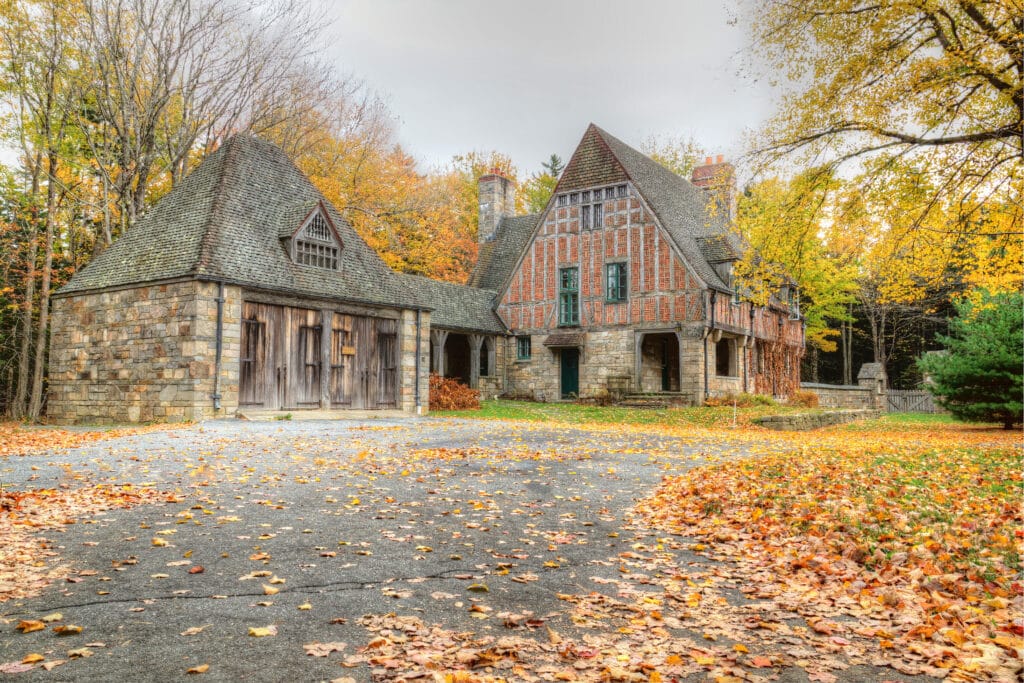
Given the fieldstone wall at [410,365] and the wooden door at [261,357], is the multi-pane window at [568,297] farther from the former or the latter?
the wooden door at [261,357]

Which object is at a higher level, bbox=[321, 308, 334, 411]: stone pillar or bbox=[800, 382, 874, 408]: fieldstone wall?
bbox=[321, 308, 334, 411]: stone pillar

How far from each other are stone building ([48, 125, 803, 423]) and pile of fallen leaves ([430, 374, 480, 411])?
7.95ft

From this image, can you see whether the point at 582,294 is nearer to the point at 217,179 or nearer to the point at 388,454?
the point at 217,179

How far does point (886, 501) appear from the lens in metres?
7.59

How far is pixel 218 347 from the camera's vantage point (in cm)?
1638

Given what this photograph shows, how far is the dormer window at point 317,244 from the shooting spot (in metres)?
19.0

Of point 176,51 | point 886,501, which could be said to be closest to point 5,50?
point 176,51

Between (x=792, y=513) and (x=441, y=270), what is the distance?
29.4 m

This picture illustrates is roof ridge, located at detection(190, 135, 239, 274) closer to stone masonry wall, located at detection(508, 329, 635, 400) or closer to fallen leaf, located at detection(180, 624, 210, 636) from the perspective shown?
fallen leaf, located at detection(180, 624, 210, 636)

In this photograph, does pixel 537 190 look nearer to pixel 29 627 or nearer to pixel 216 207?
pixel 216 207

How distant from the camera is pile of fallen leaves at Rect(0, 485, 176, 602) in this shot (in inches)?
195

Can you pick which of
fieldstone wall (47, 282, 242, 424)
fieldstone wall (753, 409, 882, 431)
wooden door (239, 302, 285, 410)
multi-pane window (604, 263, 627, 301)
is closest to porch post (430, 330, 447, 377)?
multi-pane window (604, 263, 627, 301)

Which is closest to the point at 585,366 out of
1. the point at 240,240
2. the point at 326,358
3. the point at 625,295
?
the point at 625,295

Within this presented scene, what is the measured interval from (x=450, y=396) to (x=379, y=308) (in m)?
5.18
